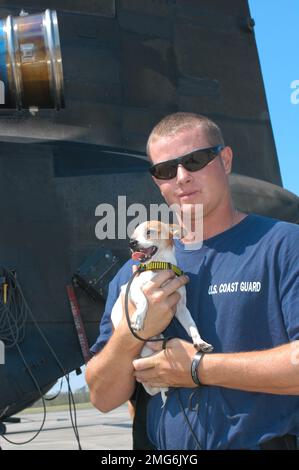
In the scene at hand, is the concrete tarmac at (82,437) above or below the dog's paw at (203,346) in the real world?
below

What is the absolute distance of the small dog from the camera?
290 cm

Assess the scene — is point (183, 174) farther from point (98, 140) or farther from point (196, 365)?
point (98, 140)

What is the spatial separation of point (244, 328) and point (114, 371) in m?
0.61

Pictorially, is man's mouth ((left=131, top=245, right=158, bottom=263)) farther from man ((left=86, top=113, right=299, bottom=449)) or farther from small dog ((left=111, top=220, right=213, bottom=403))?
man ((left=86, top=113, right=299, bottom=449))

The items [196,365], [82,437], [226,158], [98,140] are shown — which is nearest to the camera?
[196,365]

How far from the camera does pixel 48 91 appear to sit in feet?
17.1

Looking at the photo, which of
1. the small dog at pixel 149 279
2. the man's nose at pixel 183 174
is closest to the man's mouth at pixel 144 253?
the small dog at pixel 149 279

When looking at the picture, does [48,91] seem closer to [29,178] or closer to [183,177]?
[29,178]

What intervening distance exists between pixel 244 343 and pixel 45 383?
12.1 ft

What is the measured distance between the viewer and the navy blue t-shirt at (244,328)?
8.82 feet

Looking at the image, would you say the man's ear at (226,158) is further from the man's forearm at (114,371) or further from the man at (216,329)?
the man's forearm at (114,371)

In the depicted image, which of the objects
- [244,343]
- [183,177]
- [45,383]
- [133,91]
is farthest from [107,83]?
[244,343]

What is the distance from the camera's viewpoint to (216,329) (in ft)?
9.37

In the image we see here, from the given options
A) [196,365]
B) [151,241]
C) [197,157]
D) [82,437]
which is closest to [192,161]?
[197,157]
